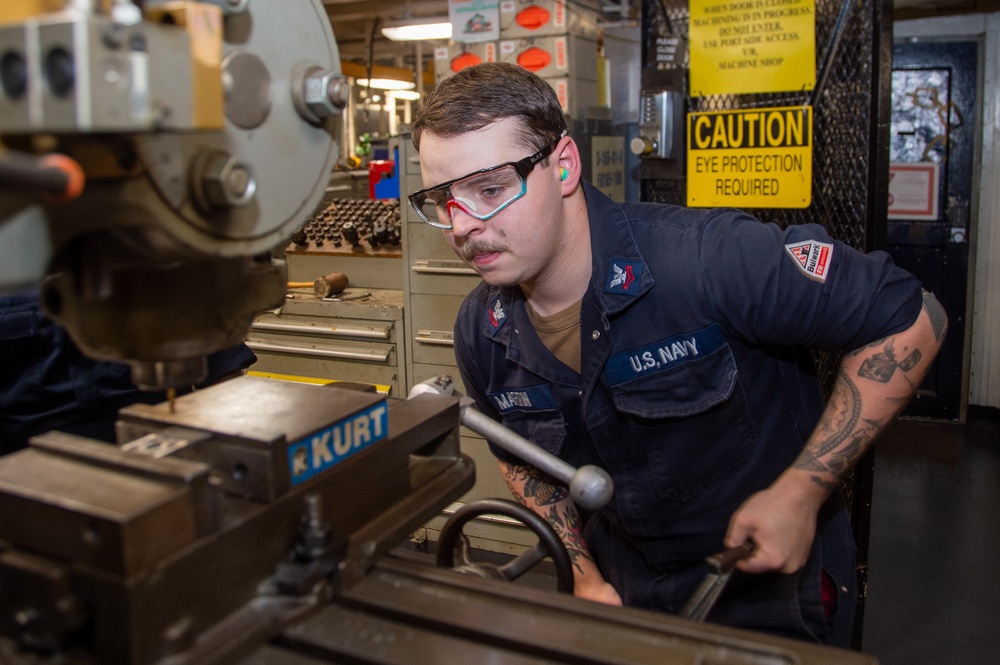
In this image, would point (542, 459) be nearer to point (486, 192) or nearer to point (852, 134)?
point (486, 192)

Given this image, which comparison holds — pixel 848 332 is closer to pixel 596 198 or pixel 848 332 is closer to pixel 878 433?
pixel 878 433

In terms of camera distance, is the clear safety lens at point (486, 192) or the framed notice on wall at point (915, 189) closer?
the clear safety lens at point (486, 192)

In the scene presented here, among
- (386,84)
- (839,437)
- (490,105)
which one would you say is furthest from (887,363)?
(386,84)

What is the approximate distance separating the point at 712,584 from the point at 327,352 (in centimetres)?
224

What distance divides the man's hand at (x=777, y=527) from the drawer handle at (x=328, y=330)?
1.93m

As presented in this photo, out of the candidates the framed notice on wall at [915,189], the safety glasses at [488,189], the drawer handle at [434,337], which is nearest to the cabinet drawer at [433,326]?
the drawer handle at [434,337]

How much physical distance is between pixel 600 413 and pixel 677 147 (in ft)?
4.05

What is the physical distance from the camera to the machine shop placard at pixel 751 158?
7.39 feet

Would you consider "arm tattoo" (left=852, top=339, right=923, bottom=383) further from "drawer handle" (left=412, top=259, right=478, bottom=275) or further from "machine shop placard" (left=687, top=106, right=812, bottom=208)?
"drawer handle" (left=412, top=259, right=478, bottom=275)

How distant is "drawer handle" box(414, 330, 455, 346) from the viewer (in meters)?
2.83

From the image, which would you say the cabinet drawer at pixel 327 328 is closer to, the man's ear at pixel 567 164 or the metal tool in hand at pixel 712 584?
the man's ear at pixel 567 164

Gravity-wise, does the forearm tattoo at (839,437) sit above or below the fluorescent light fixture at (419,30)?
below

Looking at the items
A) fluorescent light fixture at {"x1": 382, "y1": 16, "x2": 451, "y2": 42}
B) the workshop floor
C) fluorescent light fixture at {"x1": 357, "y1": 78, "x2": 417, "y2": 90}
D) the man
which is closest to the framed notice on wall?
the workshop floor

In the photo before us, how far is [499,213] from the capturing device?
4.14 feet
